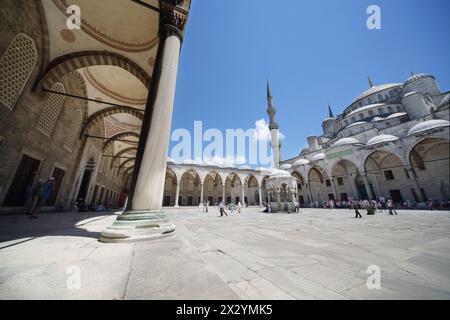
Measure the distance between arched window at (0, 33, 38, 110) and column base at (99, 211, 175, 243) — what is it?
651cm

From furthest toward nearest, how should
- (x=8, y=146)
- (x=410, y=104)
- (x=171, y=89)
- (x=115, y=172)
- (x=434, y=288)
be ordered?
(x=410, y=104), (x=115, y=172), (x=8, y=146), (x=171, y=89), (x=434, y=288)

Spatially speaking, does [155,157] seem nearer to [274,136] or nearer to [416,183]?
[416,183]

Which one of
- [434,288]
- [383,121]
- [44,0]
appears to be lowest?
[434,288]

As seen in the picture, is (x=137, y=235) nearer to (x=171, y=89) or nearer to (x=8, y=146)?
(x=171, y=89)

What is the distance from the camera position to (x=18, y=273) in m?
1.31

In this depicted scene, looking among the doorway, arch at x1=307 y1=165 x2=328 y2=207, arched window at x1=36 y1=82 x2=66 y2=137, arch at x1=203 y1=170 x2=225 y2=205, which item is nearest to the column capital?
arched window at x1=36 y1=82 x2=66 y2=137

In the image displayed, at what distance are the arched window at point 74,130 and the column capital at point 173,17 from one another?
8299 mm

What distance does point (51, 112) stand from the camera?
754 cm

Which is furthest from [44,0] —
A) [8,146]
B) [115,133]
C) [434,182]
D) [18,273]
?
[434,182]

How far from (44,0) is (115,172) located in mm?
14637

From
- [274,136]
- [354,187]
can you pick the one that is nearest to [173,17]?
[274,136]

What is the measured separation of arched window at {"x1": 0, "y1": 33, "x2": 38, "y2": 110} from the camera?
17.7 feet

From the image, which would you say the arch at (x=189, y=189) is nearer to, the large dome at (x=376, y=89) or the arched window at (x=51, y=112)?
the arched window at (x=51, y=112)

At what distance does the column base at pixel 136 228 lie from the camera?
2.45 metres
